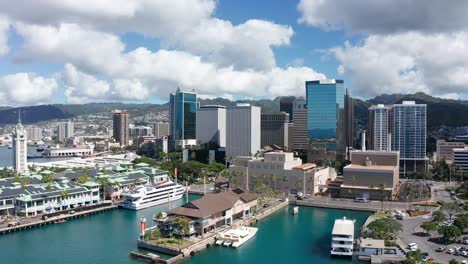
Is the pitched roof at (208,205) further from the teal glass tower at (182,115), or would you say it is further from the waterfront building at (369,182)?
the teal glass tower at (182,115)

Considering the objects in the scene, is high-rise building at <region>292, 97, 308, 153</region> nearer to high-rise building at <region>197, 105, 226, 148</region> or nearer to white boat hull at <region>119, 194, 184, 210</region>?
high-rise building at <region>197, 105, 226, 148</region>

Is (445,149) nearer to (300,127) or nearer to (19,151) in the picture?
(300,127)

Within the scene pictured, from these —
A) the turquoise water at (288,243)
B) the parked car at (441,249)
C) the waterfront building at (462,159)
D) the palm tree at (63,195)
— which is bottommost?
the turquoise water at (288,243)

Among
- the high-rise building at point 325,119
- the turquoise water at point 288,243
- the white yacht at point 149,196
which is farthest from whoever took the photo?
the high-rise building at point 325,119

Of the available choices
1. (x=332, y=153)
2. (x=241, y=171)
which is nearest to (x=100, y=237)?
(x=241, y=171)

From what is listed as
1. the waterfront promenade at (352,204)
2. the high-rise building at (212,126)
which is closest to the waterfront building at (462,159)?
the waterfront promenade at (352,204)

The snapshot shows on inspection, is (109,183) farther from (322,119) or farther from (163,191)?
(322,119)
